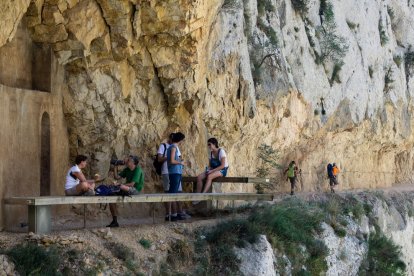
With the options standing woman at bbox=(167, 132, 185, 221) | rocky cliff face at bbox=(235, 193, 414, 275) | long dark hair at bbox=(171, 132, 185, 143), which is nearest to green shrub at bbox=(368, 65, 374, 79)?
rocky cliff face at bbox=(235, 193, 414, 275)

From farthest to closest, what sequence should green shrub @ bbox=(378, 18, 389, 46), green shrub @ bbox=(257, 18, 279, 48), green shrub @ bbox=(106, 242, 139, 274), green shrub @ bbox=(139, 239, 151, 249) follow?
green shrub @ bbox=(378, 18, 389, 46) → green shrub @ bbox=(257, 18, 279, 48) → green shrub @ bbox=(139, 239, 151, 249) → green shrub @ bbox=(106, 242, 139, 274)

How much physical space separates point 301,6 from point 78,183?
17.9 meters

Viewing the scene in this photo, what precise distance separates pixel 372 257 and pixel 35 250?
1249 centimetres

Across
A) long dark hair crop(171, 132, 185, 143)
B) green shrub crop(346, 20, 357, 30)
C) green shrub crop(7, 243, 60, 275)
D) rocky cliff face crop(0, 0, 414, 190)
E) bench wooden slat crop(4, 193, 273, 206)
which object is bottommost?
green shrub crop(7, 243, 60, 275)

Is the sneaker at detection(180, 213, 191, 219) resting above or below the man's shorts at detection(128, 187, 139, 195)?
below

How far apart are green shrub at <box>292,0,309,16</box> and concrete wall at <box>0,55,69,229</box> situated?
1524 cm

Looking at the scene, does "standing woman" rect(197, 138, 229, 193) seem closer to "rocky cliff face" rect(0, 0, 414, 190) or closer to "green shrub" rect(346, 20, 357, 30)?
"rocky cliff face" rect(0, 0, 414, 190)

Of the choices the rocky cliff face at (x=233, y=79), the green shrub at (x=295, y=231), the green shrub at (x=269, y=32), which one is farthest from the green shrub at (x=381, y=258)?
the green shrub at (x=269, y=32)

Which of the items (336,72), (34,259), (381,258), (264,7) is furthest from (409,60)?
(34,259)

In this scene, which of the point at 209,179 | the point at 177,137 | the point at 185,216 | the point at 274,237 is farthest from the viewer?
the point at 209,179

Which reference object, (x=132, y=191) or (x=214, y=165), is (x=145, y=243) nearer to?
(x=132, y=191)

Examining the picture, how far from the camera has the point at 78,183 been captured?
12852 millimetres

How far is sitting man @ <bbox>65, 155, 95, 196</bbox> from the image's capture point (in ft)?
41.5

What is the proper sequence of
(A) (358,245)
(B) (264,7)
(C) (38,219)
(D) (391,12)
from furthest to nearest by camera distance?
(D) (391,12), (B) (264,7), (A) (358,245), (C) (38,219)
